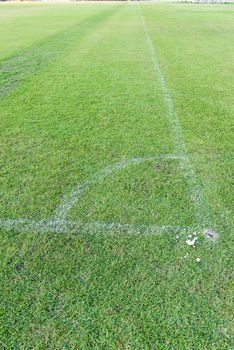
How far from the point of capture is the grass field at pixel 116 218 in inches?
89.4

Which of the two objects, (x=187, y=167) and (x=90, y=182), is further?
(x=187, y=167)

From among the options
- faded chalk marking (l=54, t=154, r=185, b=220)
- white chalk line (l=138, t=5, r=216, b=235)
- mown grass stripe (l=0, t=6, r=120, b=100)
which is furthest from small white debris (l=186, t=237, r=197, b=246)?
mown grass stripe (l=0, t=6, r=120, b=100)

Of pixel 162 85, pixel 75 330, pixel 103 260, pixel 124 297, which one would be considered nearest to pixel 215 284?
pixel 124 297

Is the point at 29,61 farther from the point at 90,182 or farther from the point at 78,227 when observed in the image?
the point at 78,227

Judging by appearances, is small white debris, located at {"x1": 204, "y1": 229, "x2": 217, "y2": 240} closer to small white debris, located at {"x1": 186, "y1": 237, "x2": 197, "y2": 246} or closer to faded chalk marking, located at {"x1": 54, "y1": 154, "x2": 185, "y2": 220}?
small white debris, located at {"x1": 186, "y1": 237, "x2": 197, "y2": 246}

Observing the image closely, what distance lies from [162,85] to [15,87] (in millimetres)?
3327

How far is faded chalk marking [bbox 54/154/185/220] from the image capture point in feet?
10.9

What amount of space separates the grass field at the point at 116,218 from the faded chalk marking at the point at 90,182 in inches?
0.7

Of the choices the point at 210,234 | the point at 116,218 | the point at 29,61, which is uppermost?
the point at 29,61

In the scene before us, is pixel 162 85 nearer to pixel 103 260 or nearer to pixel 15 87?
pixel 15 87

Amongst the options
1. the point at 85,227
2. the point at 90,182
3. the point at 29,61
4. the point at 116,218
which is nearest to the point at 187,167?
the point at 90,182

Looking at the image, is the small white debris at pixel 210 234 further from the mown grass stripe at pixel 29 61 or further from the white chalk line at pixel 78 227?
the mown grass stripe at pixel 29 61

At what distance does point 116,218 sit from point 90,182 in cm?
73

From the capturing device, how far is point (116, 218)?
322 centimetres
